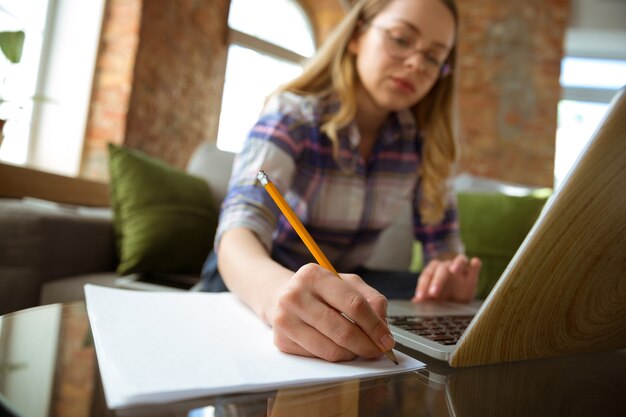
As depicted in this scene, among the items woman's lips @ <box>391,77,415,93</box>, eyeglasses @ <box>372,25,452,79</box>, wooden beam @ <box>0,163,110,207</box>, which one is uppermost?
eyeglasses @ <box>372,25,452,79</box>

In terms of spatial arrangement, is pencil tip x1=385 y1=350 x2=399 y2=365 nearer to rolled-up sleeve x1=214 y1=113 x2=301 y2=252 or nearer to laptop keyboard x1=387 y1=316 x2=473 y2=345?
laptop keyboard x1=387 y1=316 x2=473 y2=345

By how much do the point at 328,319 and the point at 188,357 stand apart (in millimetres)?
109

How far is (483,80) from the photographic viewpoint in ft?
12.0

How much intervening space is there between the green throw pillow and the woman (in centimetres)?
41

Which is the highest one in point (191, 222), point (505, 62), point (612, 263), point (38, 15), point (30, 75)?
point (505, 62)

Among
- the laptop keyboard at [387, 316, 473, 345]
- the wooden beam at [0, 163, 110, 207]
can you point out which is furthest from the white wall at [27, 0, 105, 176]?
the laptop keyboard at [387, 316, 473, 345]

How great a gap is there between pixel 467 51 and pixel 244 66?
1.76 metres

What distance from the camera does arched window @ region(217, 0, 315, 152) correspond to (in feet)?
11.8

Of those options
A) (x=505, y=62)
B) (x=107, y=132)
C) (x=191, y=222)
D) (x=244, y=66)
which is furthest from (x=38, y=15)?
(x=505, y=62)

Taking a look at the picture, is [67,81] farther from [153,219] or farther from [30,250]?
[30,250]

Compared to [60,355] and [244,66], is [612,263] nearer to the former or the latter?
[60,355]

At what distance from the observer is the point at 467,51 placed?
369cm

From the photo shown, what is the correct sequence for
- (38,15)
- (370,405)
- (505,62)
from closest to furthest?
(370,405) < (38,15) < (505,62)

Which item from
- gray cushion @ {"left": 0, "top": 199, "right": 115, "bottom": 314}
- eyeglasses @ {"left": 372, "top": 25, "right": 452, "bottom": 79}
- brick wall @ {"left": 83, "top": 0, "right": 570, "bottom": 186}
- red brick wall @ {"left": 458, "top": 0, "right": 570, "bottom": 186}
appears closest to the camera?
eyeglasses @ {"left": 372, "top": 25, "right": 452, "bottom": 79}
